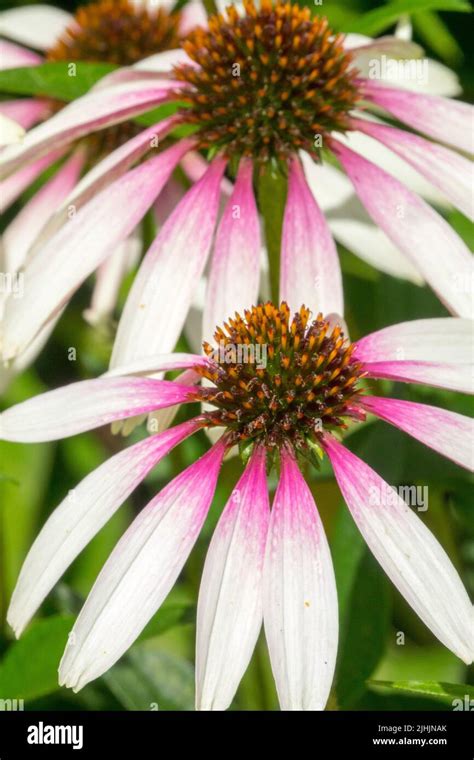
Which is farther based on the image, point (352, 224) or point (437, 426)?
point (352, 224)

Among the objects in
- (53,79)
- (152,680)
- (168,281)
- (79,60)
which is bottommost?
(152,680)

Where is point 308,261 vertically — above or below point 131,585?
above

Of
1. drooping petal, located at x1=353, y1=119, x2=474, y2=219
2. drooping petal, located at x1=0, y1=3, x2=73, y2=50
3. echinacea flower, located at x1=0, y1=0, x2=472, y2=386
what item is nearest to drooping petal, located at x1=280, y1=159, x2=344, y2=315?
echinacea flower, located at x1=0, y1=0, x2=472, y2=386

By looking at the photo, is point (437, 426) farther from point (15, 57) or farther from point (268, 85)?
point (15, 57)

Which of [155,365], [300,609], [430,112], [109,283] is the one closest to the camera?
[300,609]

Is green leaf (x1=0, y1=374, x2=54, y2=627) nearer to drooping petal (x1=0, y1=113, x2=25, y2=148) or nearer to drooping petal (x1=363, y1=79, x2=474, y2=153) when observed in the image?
drooping petal (x1=0, y1=113, x2=25, y2=148)

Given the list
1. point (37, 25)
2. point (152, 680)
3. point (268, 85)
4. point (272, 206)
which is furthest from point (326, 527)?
point (37, 25)

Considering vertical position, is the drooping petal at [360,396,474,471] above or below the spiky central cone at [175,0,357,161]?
below

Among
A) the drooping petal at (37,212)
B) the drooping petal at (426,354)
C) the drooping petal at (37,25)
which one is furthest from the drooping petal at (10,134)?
the drooping petal at (37,25)
